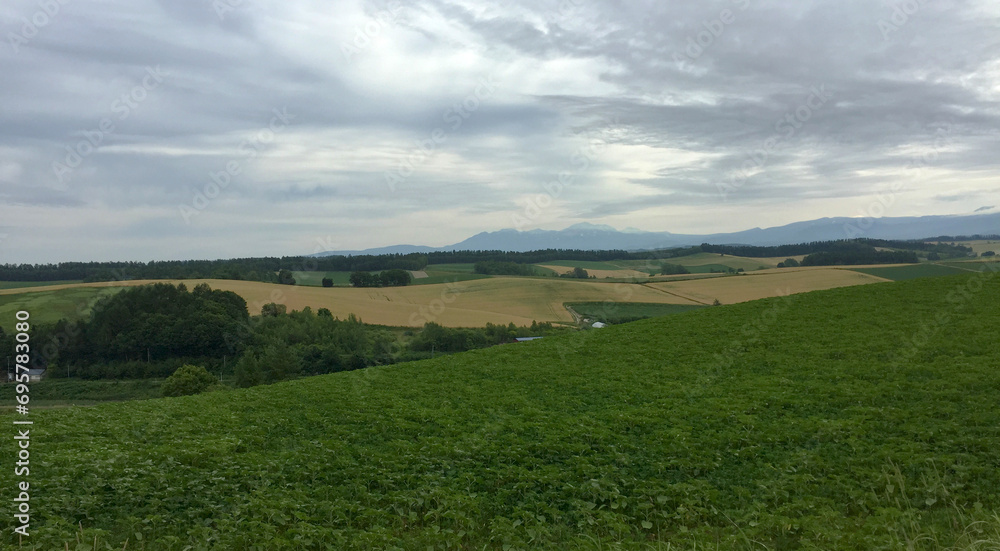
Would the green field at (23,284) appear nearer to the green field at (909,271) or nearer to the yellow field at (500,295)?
the yellow field at (500,295)

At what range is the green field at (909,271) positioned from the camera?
67250 mm

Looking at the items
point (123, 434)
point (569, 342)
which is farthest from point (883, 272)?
point (123, 434)

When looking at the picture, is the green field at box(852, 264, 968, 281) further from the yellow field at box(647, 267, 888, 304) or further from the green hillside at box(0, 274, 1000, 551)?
the green hillside at box(0, 274, 1000, 551)

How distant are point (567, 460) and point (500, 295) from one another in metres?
71.3

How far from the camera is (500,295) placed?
82.8 metres

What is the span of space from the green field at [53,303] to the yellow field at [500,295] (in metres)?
3.53

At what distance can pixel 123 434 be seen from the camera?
527 inches

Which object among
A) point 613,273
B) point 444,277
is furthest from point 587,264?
point 444,277

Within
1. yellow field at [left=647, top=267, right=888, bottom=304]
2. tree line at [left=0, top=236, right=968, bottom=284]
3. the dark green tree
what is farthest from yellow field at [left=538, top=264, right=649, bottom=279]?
the dark green tree

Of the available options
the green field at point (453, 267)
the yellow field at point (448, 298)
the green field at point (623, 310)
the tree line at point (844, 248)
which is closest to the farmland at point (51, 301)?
the yellow field at point (448, 298)

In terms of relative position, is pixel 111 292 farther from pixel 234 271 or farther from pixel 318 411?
pixel 318 411

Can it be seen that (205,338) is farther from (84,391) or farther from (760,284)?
(760,284)

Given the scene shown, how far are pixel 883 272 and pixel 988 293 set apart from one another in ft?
171

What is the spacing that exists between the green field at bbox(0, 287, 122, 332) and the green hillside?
6241 centimetres
